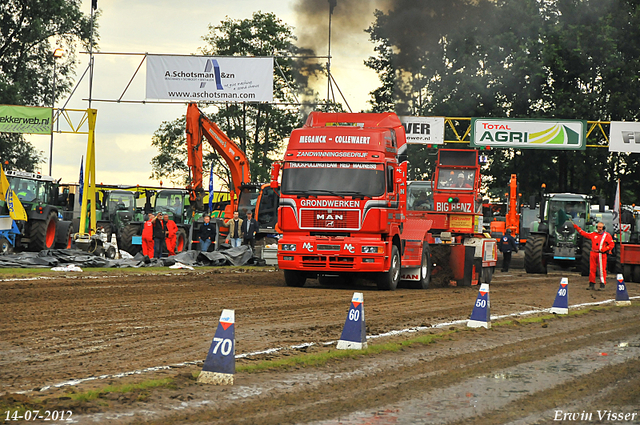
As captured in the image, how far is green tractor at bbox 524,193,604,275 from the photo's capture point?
30672 mm

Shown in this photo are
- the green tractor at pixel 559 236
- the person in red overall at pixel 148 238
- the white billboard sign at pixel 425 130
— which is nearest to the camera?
the person in red overall at pixel 148 238

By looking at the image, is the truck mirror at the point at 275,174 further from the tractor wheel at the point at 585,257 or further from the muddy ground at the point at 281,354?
the tractor wheel at the point at 585,257

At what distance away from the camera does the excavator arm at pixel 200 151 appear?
96.5 feet

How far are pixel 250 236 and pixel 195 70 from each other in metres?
8.36

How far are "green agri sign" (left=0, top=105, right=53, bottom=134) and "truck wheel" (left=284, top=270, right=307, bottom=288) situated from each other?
20.0m

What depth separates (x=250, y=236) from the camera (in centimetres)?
2769

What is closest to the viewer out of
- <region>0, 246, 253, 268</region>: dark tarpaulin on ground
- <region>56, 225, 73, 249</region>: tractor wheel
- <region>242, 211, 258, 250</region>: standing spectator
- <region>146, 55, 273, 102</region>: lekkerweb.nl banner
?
<region>0, 246, 253, 268</region>: dark tarpaulin on ground

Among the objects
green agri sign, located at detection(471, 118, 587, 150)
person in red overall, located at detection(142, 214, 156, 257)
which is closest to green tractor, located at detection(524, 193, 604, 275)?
green agri sign, located at detection(471, 118, 587, 150)

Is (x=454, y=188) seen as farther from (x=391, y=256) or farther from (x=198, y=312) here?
(x=198, y=312)

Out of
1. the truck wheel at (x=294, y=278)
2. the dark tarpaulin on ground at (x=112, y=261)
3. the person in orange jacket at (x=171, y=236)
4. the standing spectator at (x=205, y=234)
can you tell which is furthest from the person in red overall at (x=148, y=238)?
the truck wheel at (x=294, y=278)

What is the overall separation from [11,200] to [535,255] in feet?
58.4

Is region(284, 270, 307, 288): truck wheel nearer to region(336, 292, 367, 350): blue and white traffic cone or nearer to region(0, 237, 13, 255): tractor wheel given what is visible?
region(0, 237, 13, 255): tractor wheel

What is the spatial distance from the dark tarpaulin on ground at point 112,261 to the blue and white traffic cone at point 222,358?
50.4 feet

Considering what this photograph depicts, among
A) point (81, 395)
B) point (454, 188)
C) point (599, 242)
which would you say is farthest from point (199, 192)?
point (81, 395)
